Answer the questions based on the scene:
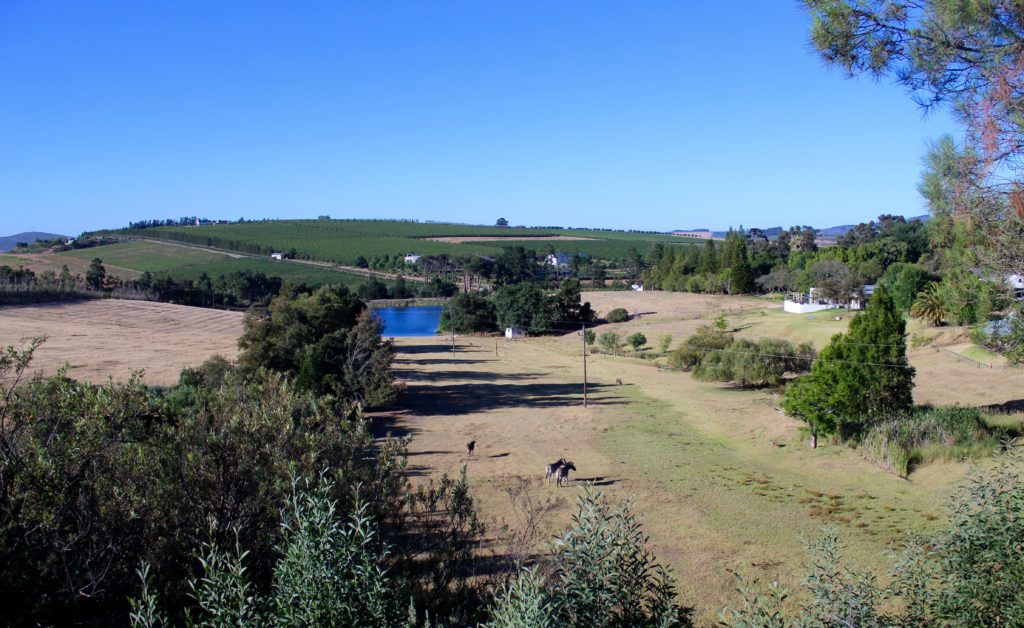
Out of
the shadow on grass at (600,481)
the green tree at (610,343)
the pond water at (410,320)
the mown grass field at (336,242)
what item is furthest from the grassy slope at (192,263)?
the shadow on grass at (600,481)

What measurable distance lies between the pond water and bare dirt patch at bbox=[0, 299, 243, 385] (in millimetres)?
16544

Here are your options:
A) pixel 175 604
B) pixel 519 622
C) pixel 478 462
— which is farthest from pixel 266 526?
pixel 478 462

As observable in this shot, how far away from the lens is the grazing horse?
55.4 ft

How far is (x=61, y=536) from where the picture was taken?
595cm

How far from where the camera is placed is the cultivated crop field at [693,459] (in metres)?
12.8

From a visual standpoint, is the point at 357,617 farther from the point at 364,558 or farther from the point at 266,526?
the point at 266,526

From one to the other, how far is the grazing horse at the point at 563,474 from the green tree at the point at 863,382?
7.80 m

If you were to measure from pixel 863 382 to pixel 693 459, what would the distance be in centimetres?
519

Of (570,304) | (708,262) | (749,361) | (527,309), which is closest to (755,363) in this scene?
(749,361)

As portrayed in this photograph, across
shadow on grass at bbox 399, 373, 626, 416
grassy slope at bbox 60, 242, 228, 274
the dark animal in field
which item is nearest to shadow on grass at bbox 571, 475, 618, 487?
the dark animal in field

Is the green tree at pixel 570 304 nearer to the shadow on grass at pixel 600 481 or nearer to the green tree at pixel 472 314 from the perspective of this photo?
the green tree at pixel 472 314

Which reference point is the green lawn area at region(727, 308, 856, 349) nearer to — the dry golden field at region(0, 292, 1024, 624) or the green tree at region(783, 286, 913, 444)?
the dry golden field at region(0, 292, 1024, 624)

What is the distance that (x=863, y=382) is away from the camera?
19594 mm

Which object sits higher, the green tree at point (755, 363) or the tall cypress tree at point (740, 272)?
the tall cypress tree at point (740, 272)
